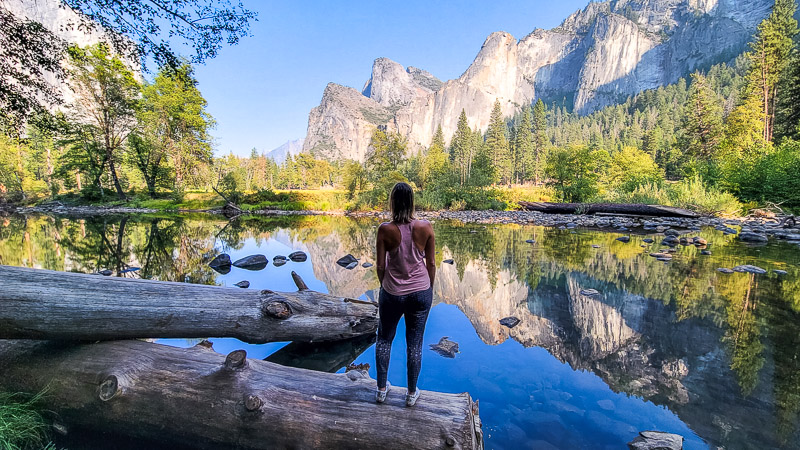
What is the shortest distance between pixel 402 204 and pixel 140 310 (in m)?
2.72

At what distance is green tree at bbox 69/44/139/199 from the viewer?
3241 centimetres

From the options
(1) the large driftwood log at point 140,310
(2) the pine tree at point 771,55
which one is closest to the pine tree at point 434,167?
(1) the large driftwood log at point 140,310

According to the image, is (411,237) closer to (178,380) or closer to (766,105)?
(178,380)

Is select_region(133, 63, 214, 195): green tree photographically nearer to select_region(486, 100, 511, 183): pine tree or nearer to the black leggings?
the black leggings

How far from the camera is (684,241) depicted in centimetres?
1250

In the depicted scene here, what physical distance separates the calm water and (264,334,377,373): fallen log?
0.09 feet

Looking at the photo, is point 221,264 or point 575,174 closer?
point 221,264

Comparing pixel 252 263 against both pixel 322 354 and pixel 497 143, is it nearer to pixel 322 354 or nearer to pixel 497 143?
pixel 322 354

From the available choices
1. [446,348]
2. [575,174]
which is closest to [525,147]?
[575,174]

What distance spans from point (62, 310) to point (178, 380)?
1.27 metres

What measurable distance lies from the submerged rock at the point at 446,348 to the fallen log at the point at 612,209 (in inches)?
938

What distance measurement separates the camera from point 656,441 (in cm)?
264

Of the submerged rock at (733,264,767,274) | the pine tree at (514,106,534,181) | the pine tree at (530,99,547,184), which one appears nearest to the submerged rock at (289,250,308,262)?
the submerged rock at (733,264,767,274)

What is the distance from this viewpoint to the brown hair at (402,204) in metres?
2.57
